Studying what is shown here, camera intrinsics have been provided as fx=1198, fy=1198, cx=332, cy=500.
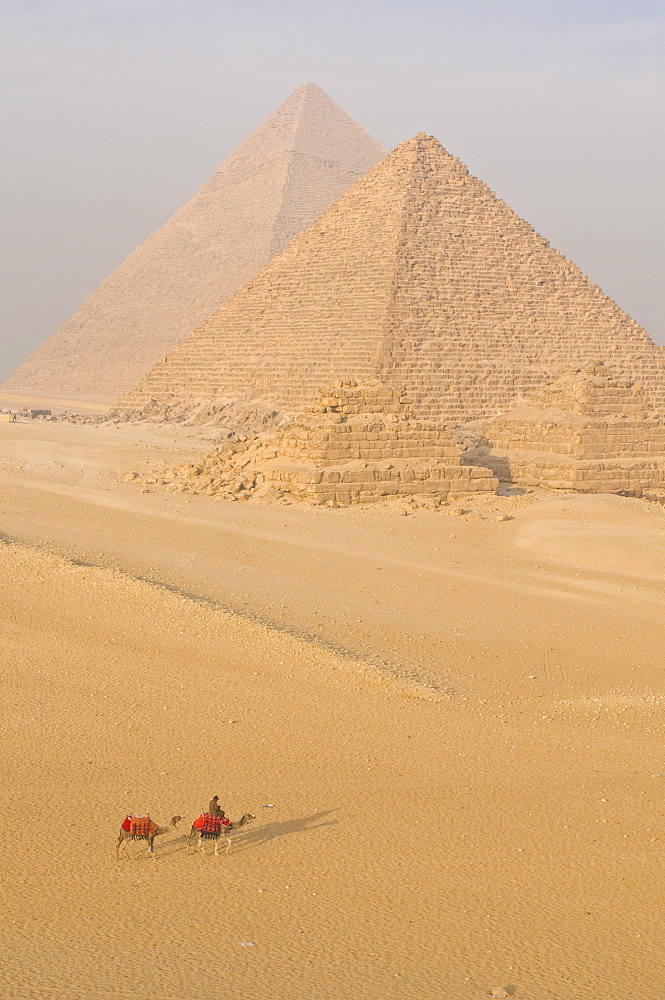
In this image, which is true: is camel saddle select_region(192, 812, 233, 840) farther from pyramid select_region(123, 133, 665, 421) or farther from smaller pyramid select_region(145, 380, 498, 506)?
pyramid select_region(123, 133, 665, 421)

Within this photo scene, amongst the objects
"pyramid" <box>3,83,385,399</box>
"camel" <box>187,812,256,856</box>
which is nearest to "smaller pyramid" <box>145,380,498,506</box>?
"camel" <box>187,812,256,856</box>

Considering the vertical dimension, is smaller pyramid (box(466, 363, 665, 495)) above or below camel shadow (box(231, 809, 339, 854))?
above

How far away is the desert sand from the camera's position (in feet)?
12.8

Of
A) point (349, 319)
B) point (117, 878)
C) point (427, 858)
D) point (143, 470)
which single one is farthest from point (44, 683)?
point (349, 319)

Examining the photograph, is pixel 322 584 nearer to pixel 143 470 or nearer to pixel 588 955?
pixel 588 955

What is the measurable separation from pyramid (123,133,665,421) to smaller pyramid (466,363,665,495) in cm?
1547

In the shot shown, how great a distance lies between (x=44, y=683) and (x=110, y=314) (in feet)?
252

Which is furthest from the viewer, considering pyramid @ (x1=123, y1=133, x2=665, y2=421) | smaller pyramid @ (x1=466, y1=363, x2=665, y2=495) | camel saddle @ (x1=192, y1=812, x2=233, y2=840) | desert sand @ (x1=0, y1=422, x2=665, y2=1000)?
pyramid @ (x1=123, y1=133, x2=665, y2=421)

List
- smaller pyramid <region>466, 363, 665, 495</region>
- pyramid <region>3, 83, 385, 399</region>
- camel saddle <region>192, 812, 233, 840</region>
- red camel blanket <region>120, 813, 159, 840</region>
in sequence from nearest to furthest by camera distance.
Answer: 1. red camel blanket <region>120, 813, 159, 840</region>
2. camel saddle <region>192, 812, 233, 840</region>
3. smaller pyramid <region>466, 363, 665, 495</region>
4. pyramid <region>3, 83, 385, 399</region>

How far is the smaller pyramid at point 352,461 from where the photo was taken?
15258mm

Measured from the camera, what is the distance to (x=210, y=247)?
80.3 meters

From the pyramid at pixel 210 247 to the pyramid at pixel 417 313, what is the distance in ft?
85.6

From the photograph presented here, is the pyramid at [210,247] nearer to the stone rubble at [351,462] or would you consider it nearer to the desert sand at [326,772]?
the stone rubble at [351,462]

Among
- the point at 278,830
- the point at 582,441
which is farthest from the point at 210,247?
the point at 278,830
